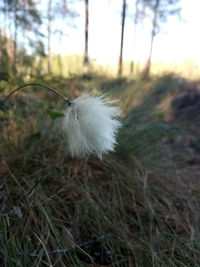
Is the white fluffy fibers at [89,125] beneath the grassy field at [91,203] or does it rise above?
above

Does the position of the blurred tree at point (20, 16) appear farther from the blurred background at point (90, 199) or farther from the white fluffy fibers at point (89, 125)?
the white fluffy fibers at point (89, 125)

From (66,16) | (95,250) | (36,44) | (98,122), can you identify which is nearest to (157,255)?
(95,250)

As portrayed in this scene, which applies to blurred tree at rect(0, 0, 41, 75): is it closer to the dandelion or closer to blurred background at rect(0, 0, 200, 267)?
blurred background at rect(0, 0, 200, 267)

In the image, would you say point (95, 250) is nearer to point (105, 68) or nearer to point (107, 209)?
point (107, 209)

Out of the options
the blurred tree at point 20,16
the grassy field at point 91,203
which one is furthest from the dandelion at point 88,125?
the blurred tree at point 20,16

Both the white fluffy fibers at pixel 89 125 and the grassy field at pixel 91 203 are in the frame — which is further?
the grassy field at pixel 91 203

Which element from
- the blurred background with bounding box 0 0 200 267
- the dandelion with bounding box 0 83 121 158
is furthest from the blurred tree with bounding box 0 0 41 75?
the dandelion with bounding box 0 83 121 158
